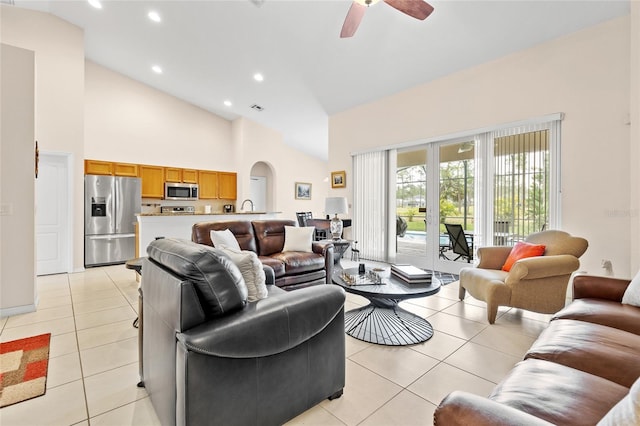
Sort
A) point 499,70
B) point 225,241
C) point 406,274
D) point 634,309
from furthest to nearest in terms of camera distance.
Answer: point 499,70 → point 225,241 → point 406,274 → point 634,309

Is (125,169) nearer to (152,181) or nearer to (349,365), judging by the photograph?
(152,181)

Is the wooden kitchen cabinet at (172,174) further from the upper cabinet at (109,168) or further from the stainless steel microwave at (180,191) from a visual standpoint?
the upper cabinet at (109,168)

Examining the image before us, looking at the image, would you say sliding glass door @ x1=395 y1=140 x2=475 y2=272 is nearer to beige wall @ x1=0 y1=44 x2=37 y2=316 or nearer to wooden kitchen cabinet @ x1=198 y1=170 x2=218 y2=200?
wooden kitchen cabinet @ x1=198 y1=170 x2=218 y2=200

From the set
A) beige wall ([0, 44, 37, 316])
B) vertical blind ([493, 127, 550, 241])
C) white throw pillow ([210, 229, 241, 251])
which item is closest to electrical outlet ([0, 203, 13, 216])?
beige wall ([0, 44, 37, 316])

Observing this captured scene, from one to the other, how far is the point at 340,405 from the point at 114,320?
243 centimetres

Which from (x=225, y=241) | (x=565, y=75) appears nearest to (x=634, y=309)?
→ (x=565, y=75)

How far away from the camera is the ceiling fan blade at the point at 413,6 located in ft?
8.08

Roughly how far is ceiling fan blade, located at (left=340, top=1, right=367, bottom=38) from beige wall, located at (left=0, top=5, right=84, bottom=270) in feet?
15.4

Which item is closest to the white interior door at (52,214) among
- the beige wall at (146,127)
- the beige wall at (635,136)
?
the beige wall at (146,127)

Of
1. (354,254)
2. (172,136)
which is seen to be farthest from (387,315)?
(172,136)

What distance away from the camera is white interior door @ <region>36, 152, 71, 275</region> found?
4586 mm

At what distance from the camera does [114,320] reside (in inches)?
111

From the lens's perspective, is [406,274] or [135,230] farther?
[135,230]

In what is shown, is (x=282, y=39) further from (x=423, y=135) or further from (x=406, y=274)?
(x=406, y=274)
